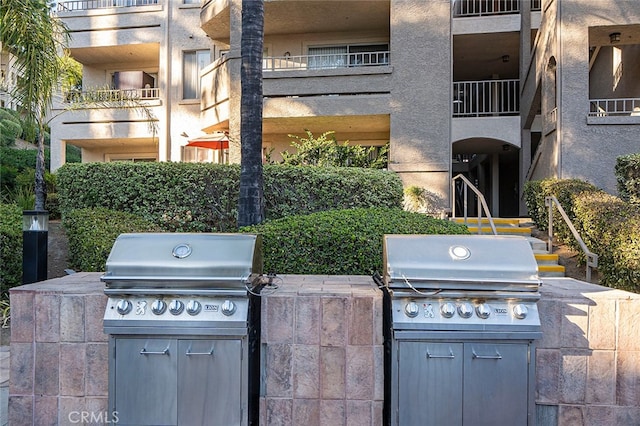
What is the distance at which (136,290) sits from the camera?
2.58 m

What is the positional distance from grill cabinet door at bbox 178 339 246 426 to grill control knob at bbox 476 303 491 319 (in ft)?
4.85

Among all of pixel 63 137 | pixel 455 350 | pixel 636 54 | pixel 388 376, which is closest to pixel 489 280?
pixel 455 350

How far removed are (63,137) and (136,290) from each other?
14923mm

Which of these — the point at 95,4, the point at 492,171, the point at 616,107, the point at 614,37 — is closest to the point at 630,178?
the point at 614,37

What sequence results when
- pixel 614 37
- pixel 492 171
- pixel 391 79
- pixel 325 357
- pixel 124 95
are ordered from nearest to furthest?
pixel 325 357 < pixel 614 37 < pixel 391 79 < pixel 124 95 < pixel 492 171

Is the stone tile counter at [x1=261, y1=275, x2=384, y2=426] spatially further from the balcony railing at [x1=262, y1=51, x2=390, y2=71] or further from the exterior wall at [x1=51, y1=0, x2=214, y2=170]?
the exterior wall at [x1=51, y1=0, x2=214, y2=170]

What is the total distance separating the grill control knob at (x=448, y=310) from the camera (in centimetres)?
251

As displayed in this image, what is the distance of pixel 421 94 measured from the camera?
10.7 meters

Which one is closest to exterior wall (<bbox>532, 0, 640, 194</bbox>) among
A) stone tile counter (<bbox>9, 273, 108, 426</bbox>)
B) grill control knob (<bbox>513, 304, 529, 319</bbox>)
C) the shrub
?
grill control knob (<bbox>513, 304, 529, 319</bbox>)

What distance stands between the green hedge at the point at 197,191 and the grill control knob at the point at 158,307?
481 cm

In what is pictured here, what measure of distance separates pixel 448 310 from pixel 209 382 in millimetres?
→ 1524

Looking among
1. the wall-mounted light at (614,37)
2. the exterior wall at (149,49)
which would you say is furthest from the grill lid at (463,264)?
the exterior wall at (149,49)

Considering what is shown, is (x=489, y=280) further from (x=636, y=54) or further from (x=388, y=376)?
(x=636, y=54)

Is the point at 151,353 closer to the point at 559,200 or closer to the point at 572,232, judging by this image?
the point at 572,232
